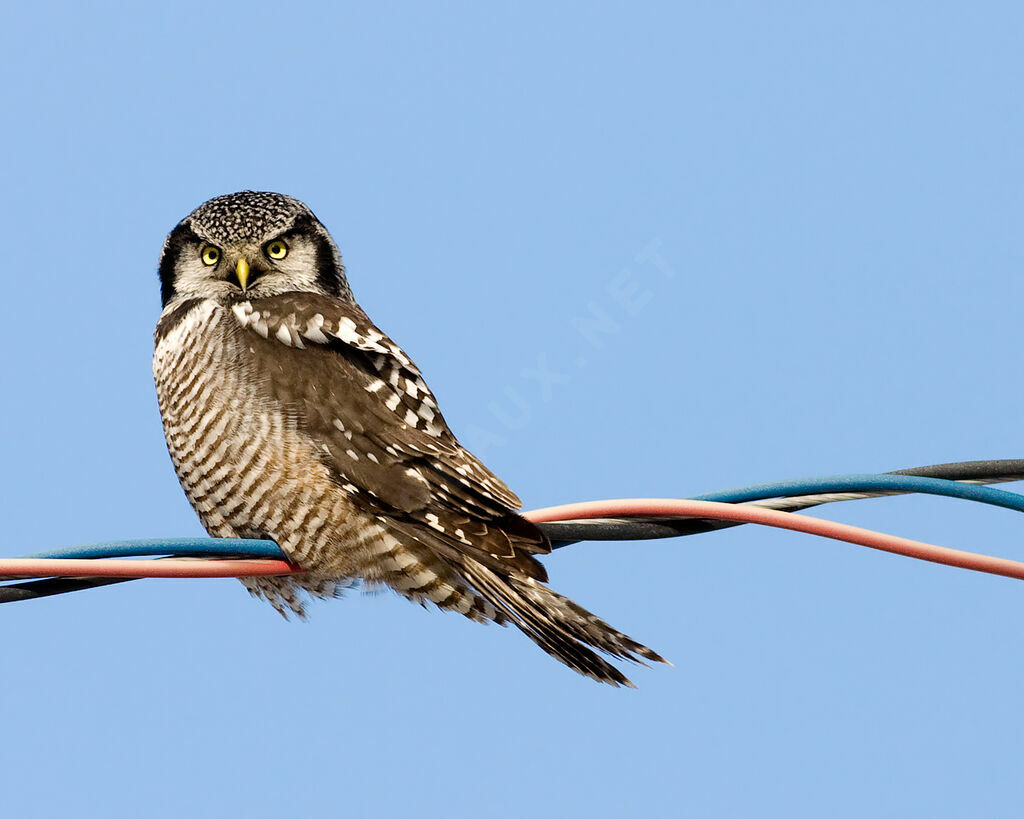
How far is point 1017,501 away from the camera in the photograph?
3256mm

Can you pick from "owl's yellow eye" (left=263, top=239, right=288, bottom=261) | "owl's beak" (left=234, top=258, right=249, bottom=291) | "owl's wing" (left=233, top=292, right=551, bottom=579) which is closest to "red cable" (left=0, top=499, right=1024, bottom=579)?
"owl's wing" (left=233, top=292, right=551, bottom=579)

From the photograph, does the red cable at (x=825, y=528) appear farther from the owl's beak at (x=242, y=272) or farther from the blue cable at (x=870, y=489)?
the owl's beak at (x=242, y=272)

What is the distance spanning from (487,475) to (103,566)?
52.7 inches

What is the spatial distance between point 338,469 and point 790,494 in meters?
1.52

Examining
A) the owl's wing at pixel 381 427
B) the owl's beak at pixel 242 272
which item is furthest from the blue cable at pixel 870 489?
the owl's beak at pixel 242 272

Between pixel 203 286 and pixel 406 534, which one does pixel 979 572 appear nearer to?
pixel 406 534

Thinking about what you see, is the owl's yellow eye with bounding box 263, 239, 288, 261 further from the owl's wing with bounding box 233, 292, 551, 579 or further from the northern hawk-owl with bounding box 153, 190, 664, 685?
the owl's wing with bounding box 233, 292, 551, 579

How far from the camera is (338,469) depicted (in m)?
3.94

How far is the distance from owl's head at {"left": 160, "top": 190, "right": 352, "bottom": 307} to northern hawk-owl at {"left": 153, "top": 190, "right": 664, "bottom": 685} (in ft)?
0.11

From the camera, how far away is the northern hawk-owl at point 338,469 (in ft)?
12.1

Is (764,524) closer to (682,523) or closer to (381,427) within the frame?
(682,523)

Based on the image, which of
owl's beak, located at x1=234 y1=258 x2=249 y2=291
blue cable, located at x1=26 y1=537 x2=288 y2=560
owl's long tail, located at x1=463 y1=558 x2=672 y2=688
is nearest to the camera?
blue cable, located at x1=26 y1=537 x2=288 y2=560

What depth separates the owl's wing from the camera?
375cm

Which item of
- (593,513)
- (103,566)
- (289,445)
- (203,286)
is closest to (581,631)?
(593,513)
